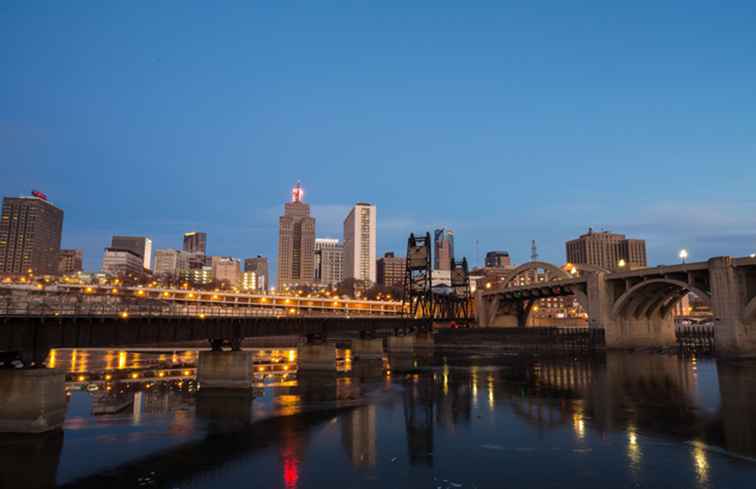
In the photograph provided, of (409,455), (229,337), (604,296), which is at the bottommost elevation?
(409,455)

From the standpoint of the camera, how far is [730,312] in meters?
81.1

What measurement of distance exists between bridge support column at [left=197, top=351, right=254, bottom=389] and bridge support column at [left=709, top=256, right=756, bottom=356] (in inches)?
2873

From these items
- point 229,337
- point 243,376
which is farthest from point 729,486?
point 229,337

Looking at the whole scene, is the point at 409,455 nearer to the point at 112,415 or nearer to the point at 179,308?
the point at 112,415

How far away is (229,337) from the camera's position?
53125 mm

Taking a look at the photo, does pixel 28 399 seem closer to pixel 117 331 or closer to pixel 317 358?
pixel 117 331

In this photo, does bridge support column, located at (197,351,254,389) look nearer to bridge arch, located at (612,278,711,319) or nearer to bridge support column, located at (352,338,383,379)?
bridge support column, located at (352,338,383,379)

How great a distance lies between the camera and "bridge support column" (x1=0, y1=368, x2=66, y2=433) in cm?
3061

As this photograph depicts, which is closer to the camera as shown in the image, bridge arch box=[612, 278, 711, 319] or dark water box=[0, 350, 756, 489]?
dark water box=[0, 350, 756, 489]

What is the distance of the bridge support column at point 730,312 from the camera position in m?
80.4

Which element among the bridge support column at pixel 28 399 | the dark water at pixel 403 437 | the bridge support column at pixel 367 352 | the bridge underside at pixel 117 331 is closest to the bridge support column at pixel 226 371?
the dark water at pixel 403 437

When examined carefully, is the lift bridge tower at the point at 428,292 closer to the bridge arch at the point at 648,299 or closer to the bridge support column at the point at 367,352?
the bridge support column at the point at 367,352

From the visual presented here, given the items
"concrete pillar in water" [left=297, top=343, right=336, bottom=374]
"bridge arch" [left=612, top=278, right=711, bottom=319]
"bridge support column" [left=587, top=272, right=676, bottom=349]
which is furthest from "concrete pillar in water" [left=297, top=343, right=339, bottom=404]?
"bridge support column" [left=587, top=272, right=676, bottom=349]

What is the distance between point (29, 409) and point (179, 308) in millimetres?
19531
